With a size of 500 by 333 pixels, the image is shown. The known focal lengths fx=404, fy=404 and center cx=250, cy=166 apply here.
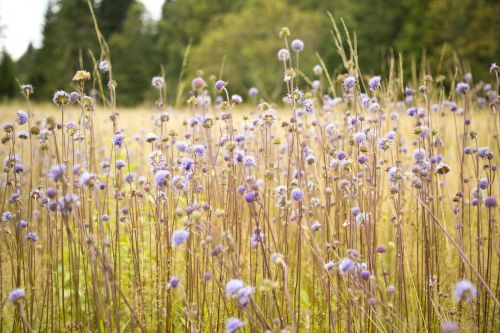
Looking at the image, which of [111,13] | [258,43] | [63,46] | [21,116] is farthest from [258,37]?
[21,116]

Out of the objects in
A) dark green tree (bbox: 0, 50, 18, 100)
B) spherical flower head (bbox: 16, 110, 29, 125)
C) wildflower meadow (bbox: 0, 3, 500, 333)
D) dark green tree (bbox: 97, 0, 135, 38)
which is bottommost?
wildflower meadow (bbox: 0, 3, 500, 333)

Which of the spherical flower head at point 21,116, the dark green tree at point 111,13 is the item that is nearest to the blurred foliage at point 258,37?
the dark green tree at point 111,13

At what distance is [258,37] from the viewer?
21062mm

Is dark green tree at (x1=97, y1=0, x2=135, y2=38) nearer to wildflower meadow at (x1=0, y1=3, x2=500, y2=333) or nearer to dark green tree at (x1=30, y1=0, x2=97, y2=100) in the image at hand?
dark green tree at (x1=30, y1=0, x2=97, y2=100)

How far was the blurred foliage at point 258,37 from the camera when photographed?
60.6 feet

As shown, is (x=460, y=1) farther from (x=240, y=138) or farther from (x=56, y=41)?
(x=56, y=41)

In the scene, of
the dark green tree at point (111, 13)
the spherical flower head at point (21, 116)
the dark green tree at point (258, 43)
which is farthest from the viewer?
the dark green tree at point (111, 13)

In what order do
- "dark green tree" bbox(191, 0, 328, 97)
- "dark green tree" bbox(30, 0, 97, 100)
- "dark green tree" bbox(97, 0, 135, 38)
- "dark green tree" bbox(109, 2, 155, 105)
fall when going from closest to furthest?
1. "dark green tree" bbox(191, 0, 328, 97)
2. "dark green tree" bbox(30, 0, 97, 100)
3. "dark green tree" bbox(109, 2, 155, 105)
4. "dark green tree" bbox(97, 0, 135, 38)

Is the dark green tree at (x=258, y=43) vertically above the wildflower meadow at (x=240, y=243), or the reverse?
the dark green tree at (x=258, y=43)

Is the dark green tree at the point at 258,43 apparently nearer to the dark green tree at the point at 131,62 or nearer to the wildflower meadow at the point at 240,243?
the dark green tree at the point at 131,62

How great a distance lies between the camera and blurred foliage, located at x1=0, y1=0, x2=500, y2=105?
727 inches

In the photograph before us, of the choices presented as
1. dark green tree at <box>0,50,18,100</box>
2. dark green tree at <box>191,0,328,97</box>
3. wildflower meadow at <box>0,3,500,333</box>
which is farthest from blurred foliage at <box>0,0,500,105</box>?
wildflower meadow at <box>0,3,500,333</box>

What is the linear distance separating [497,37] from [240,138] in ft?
64.4

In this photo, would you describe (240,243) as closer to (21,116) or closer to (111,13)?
(21,116)
